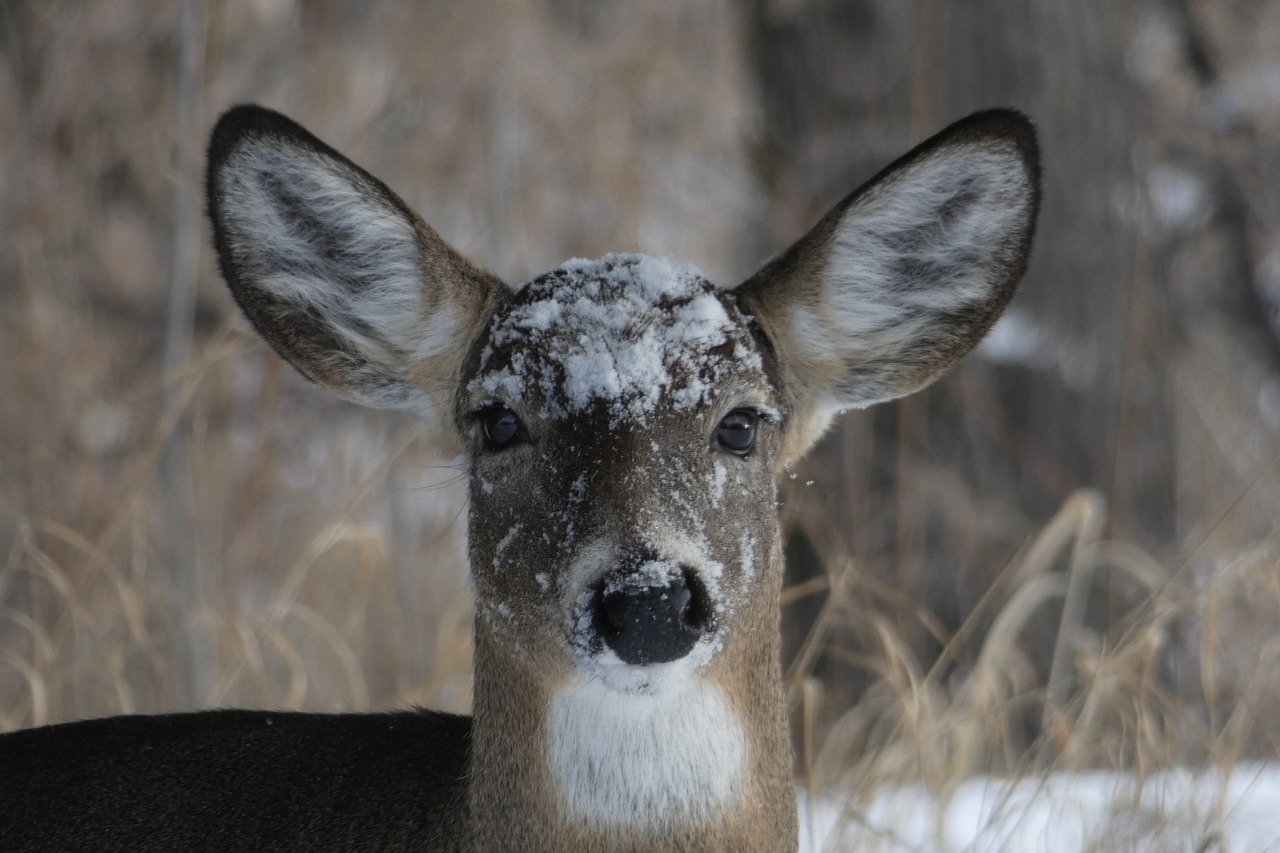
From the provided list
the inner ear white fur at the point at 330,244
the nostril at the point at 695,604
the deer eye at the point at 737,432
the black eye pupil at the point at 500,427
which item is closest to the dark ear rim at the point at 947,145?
the deer eye at the point at 737,432

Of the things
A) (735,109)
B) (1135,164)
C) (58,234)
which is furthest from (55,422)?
(735,109)

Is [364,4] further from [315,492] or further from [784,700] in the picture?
[784,700]

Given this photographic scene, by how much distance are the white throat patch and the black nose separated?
0.67ft

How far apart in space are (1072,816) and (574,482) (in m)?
2.33

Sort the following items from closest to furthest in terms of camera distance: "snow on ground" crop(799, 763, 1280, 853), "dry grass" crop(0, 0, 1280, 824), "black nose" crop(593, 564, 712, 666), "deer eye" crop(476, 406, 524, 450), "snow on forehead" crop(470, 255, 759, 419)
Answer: "black nose" crop(593, 564, 712, 666)
"snow on forehead" crop(470, 255, 759, 419)
"deer eye" crop(476, 406, 524, 450)
"snow on ground" crop(799, 763, 1280, 853)
"dry grass" crop(0, 0, 1280, 824)

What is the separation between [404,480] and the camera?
9.10 metres

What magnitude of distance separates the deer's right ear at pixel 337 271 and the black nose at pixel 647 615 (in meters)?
0.87

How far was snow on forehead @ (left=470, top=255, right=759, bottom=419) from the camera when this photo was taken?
270 centimetres

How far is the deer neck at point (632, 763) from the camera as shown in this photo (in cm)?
259

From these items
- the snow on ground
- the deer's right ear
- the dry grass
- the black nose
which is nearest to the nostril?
the black nose

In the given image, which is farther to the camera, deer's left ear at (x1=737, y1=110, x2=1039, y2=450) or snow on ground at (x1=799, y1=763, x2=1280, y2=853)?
snow on ground at (x1=799, y1=763, x2=1280, y2=853)

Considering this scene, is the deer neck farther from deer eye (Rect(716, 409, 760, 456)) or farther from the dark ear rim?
the dark ear rim

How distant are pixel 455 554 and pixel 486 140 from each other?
229 cm

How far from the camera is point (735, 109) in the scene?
10570 mm
